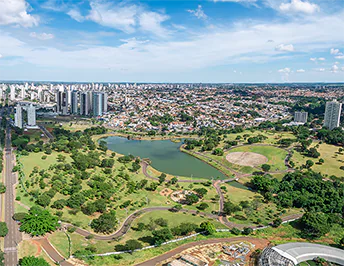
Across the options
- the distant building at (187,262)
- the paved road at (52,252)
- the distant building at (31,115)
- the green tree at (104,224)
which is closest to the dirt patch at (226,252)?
the distant building at (187,262)

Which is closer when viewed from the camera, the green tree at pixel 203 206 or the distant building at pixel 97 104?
the green tree at pixel 203 206

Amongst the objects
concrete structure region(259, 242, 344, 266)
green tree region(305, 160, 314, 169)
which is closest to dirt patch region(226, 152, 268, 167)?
green tree region(305, 160, 314, 169)

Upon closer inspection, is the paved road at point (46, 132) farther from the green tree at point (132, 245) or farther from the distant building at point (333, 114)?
the distant building at point (333, 114)

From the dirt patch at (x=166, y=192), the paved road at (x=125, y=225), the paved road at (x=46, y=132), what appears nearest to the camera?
the paved road at (x=125, y=225)

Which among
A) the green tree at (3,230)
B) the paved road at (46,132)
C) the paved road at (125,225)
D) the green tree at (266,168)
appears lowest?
the paved road at (125,225)

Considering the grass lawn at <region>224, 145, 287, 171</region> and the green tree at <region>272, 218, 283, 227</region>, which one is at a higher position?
the grass lawn at <region>224, 145, 287, 171</region>

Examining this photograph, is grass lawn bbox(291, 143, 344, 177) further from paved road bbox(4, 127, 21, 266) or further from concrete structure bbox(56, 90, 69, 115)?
concrete structure bbox(56, 90, 69, 115)
